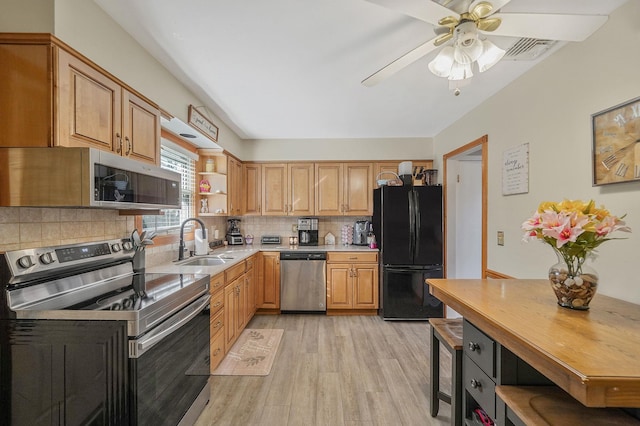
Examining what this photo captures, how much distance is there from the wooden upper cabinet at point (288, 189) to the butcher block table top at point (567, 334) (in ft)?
8.86

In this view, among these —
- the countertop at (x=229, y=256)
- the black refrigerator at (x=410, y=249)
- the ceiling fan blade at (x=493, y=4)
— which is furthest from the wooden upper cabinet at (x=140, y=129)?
the black refrigerator at (x=410, y=249)

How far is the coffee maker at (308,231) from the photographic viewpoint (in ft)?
13.3

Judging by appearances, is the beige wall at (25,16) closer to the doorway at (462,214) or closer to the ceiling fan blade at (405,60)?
the ceiling fan blade at (405,60)

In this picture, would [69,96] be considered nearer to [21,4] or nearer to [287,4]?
[21,4]

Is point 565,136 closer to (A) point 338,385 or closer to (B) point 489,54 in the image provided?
(B) point 489,54

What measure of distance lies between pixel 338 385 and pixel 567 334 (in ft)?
5.71

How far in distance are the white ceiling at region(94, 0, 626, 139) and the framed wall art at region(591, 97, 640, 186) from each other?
556 millimetres

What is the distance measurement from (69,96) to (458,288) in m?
2.15

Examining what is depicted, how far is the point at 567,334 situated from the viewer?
89 cm

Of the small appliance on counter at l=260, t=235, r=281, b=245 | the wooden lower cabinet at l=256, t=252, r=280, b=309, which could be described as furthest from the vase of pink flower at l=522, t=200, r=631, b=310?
the small appliance on counter at l=260, t=235, r=281, b=245

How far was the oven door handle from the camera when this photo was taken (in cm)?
121

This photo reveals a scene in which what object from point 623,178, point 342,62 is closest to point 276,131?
point 342,62

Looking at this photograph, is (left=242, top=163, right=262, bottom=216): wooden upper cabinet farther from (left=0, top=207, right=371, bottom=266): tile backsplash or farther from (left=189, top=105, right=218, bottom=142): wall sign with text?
(left=0, top=207, right=371, bottom=266): tile backsplash

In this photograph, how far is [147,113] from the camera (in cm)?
186
